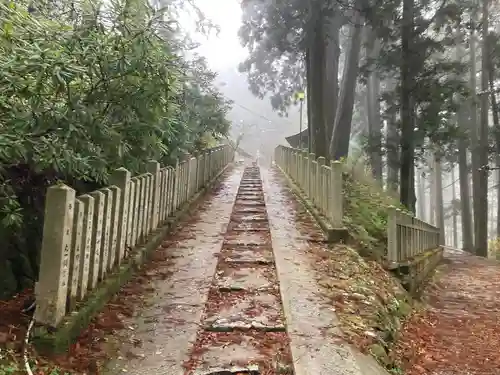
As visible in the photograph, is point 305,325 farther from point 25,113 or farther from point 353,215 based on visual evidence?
point 353,215

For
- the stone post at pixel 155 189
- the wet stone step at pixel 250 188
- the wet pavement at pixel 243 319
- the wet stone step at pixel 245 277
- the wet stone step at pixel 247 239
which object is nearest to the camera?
the wet pavement at pixel 243 319

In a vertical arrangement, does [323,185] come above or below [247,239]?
above

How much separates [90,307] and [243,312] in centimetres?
132

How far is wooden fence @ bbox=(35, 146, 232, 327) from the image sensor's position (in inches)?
139

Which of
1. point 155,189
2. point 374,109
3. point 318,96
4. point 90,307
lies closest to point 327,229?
point 155,189

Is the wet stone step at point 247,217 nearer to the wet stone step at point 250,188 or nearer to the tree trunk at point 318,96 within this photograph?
the wet stone step at point 250,188

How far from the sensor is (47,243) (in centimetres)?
352

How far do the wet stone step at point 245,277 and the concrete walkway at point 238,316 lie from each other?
0.01 metres

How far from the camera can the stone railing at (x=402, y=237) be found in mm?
8242

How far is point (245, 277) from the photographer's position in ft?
17.9

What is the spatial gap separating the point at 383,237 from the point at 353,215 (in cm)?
75

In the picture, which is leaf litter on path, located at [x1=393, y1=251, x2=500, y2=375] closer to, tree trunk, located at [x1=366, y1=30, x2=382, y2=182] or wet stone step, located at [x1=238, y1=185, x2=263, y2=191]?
wet stone step, located at [x1=238, y1=185, x2=263, y2=191]

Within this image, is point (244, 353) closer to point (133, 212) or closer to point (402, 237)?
point (133, 212)

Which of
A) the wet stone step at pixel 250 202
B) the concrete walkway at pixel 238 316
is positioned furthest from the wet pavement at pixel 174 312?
the wet stone step at pixel 250 202
